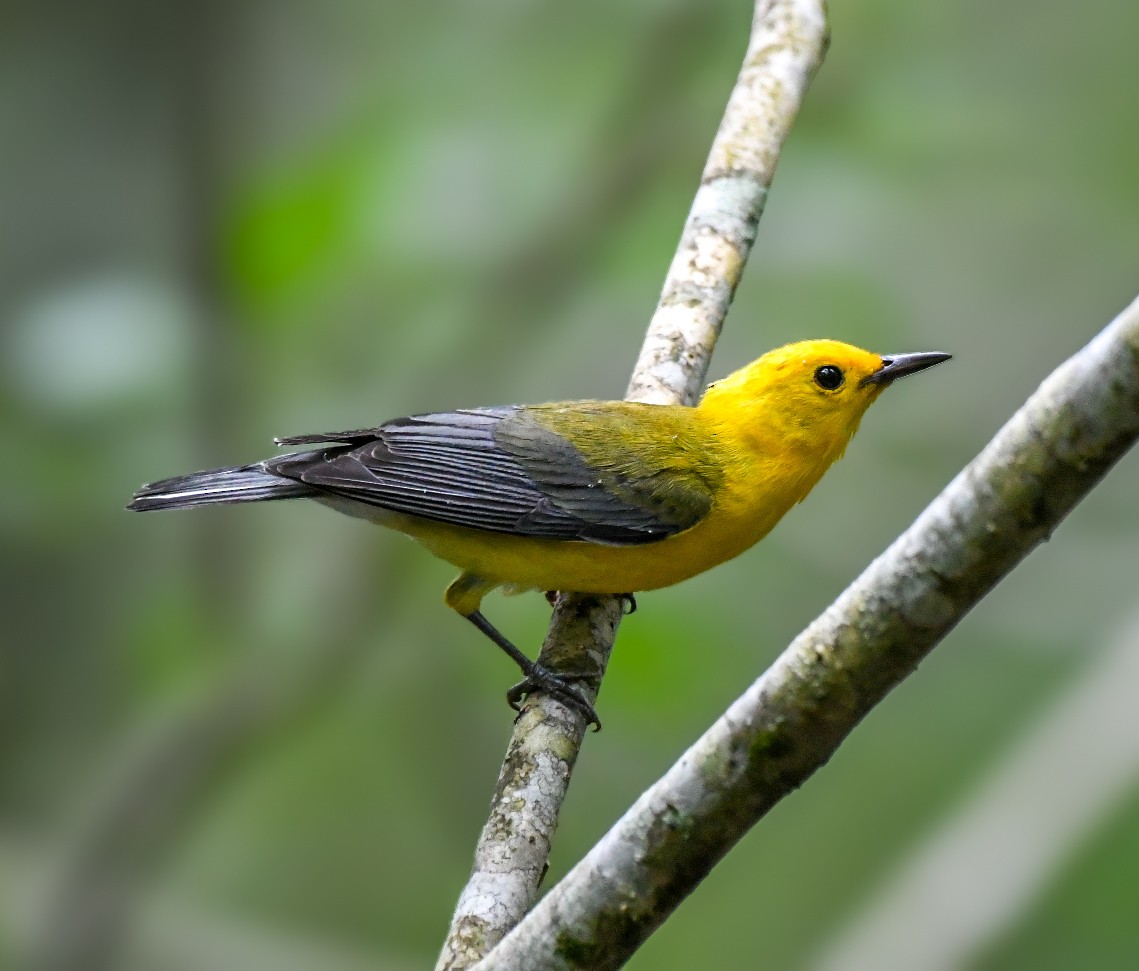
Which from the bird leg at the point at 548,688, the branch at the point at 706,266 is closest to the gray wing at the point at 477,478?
the branch at the point at 706,266

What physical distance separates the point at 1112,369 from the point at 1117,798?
3422 millimetres

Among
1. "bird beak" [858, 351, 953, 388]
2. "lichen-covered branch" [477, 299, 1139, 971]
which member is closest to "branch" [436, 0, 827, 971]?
"bird beak" [858, 351, 953, 388]

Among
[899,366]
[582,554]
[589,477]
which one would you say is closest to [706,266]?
[899,366]

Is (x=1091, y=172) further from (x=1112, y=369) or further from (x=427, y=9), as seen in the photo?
(x=1112, y=369)

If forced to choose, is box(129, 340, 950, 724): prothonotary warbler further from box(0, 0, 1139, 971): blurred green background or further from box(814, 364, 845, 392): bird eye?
box(0, 0, 1139, 971): blurred green background

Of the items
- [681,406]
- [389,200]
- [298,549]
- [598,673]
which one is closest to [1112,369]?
[598,673]

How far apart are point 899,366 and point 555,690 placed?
171cm

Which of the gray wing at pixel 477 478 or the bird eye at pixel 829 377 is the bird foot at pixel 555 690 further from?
the bird eye at pixel 829 377

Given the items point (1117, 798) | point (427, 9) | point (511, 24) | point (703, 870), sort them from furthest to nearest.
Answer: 1. point (427, 9)
2. point (511, 24)
3. point (1117, 798)
4. point (703, 870)

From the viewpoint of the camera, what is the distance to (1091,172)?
675 centimetres

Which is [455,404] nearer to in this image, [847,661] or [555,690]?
[555,690]

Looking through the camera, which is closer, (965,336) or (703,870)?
(703,870)

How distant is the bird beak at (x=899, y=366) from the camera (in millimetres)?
4434

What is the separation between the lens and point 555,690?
3783 millimetres
